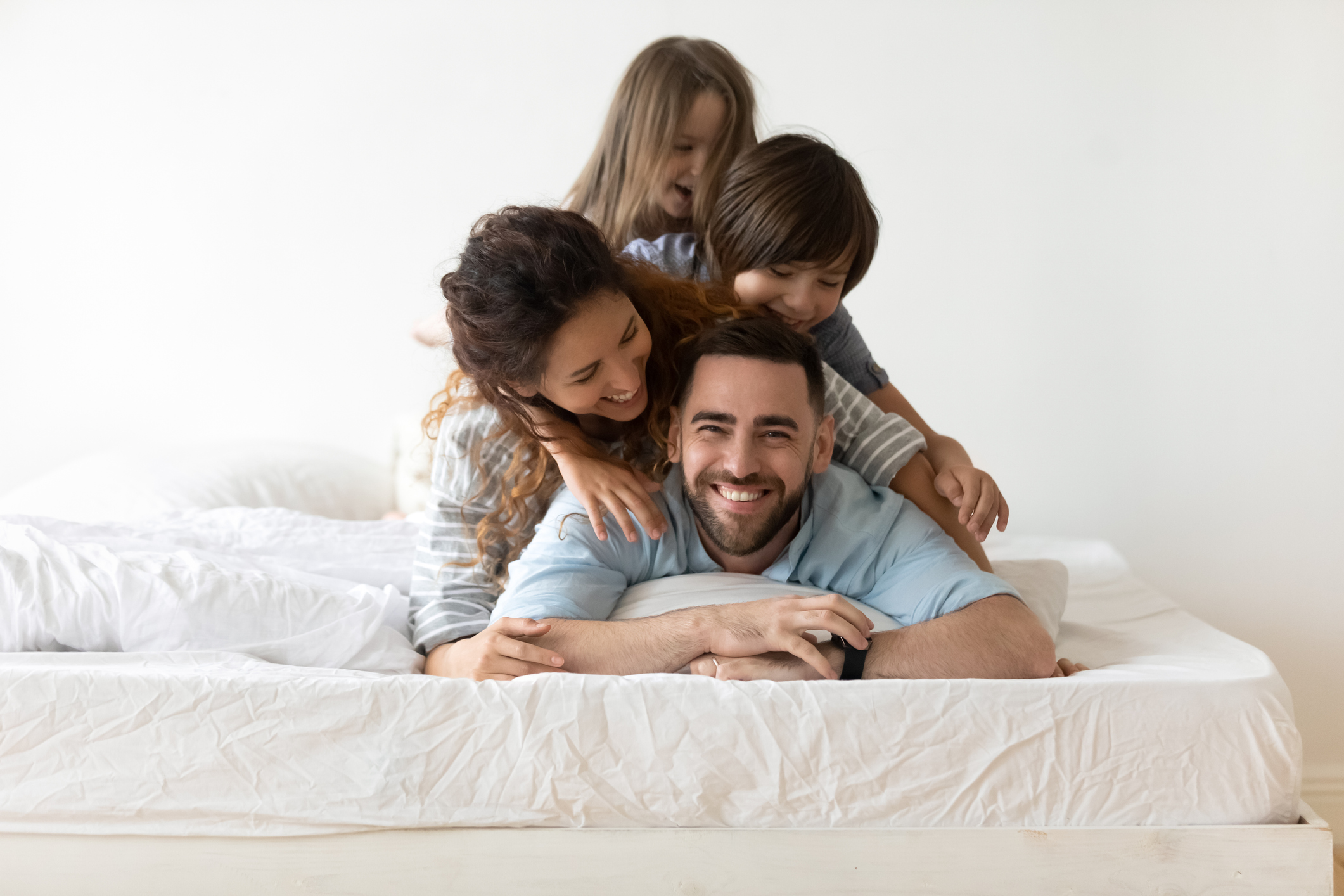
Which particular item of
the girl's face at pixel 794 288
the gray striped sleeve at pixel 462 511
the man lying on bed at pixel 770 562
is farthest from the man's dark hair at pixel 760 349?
the gray striped sleeve at pixel 462 511

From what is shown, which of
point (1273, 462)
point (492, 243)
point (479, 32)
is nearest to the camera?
point (492, 243)

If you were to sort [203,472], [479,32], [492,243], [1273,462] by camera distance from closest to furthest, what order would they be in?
[492,243] < [203,472] < [1273,462] < [479,32]

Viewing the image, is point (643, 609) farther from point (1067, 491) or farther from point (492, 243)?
point (1067, 491)

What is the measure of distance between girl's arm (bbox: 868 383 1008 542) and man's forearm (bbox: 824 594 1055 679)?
0.21 meters

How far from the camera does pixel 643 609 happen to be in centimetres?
134

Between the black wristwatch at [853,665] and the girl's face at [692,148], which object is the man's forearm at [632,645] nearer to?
the black wristwatch at [853,665]

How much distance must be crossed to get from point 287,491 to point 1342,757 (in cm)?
265

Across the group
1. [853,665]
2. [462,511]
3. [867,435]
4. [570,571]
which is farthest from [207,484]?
[853,665]

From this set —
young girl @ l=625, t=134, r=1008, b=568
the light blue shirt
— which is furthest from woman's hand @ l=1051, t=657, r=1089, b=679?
young girl @ l=625, t=134, r=1008, b=568

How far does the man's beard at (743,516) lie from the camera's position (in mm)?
1361

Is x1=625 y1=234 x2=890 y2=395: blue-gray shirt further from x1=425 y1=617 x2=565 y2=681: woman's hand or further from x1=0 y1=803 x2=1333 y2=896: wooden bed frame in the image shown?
x1=0 y1=803 x2=1333 y2=896: wooden bed frame

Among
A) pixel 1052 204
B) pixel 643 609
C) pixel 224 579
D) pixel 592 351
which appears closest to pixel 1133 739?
pixel 643 609

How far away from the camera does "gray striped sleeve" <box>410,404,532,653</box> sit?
155cm

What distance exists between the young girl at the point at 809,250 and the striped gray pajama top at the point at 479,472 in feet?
0.17
